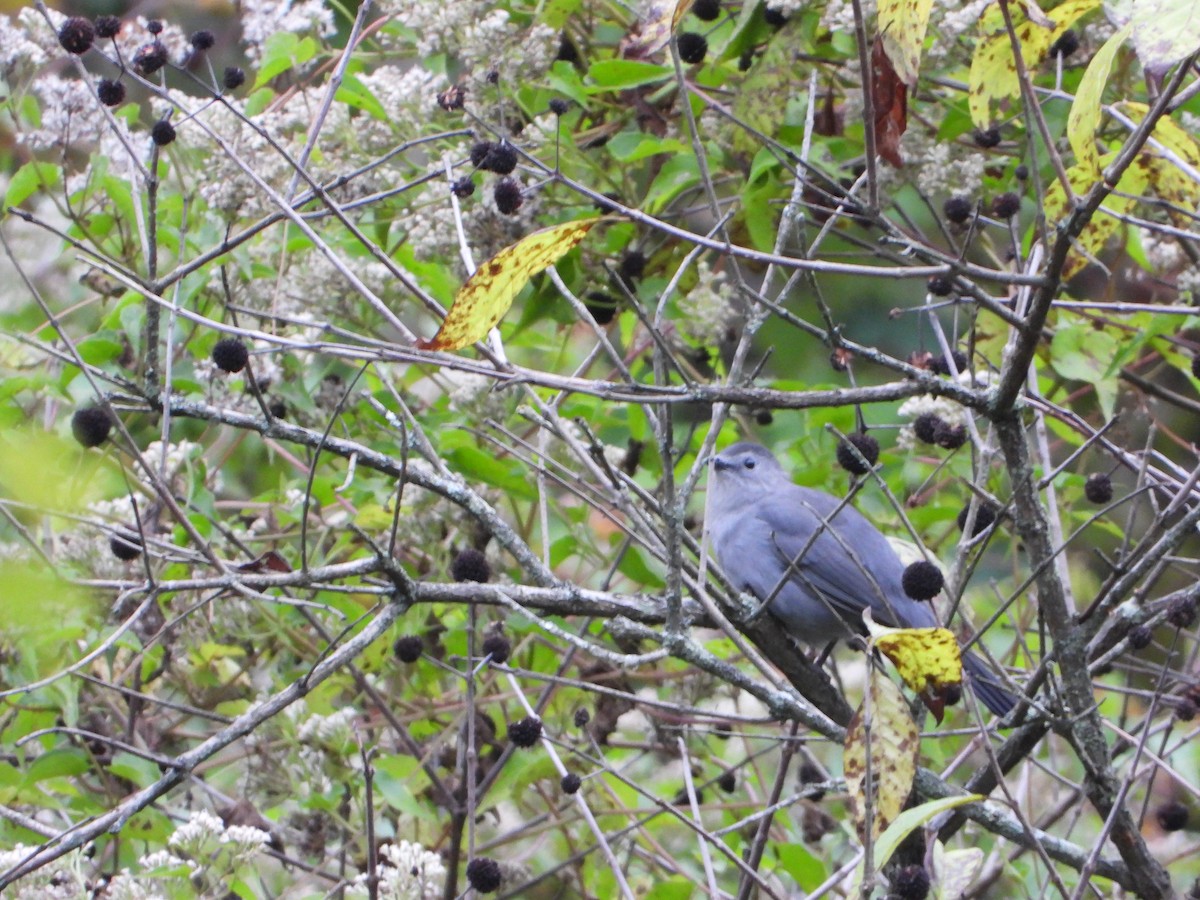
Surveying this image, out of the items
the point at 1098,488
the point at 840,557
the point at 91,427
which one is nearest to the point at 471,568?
the point at 91,427

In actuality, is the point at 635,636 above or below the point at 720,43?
below

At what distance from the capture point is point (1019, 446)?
2451mm

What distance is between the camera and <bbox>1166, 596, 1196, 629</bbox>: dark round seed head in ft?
8.57

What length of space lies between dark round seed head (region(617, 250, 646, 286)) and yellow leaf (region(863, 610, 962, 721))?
6.60 feet

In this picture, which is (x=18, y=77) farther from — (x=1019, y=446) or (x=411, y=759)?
(x=1019, y=446)

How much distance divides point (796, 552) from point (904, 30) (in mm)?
2882

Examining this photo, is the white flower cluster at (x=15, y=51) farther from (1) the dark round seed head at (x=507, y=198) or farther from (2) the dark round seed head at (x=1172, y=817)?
(2) the dark round seed head at (x=1172, y=817)

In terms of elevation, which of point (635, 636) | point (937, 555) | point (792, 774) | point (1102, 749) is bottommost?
point (792, 774)

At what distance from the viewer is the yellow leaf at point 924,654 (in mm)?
2158

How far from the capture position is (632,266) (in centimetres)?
404

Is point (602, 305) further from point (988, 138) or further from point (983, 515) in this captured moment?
point (983, 515)

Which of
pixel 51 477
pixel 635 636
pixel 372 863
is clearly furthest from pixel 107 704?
pixel 51 477

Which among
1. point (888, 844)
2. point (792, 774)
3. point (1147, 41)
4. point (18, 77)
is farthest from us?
point (792, 774)

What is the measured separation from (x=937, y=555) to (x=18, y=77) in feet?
9.35
